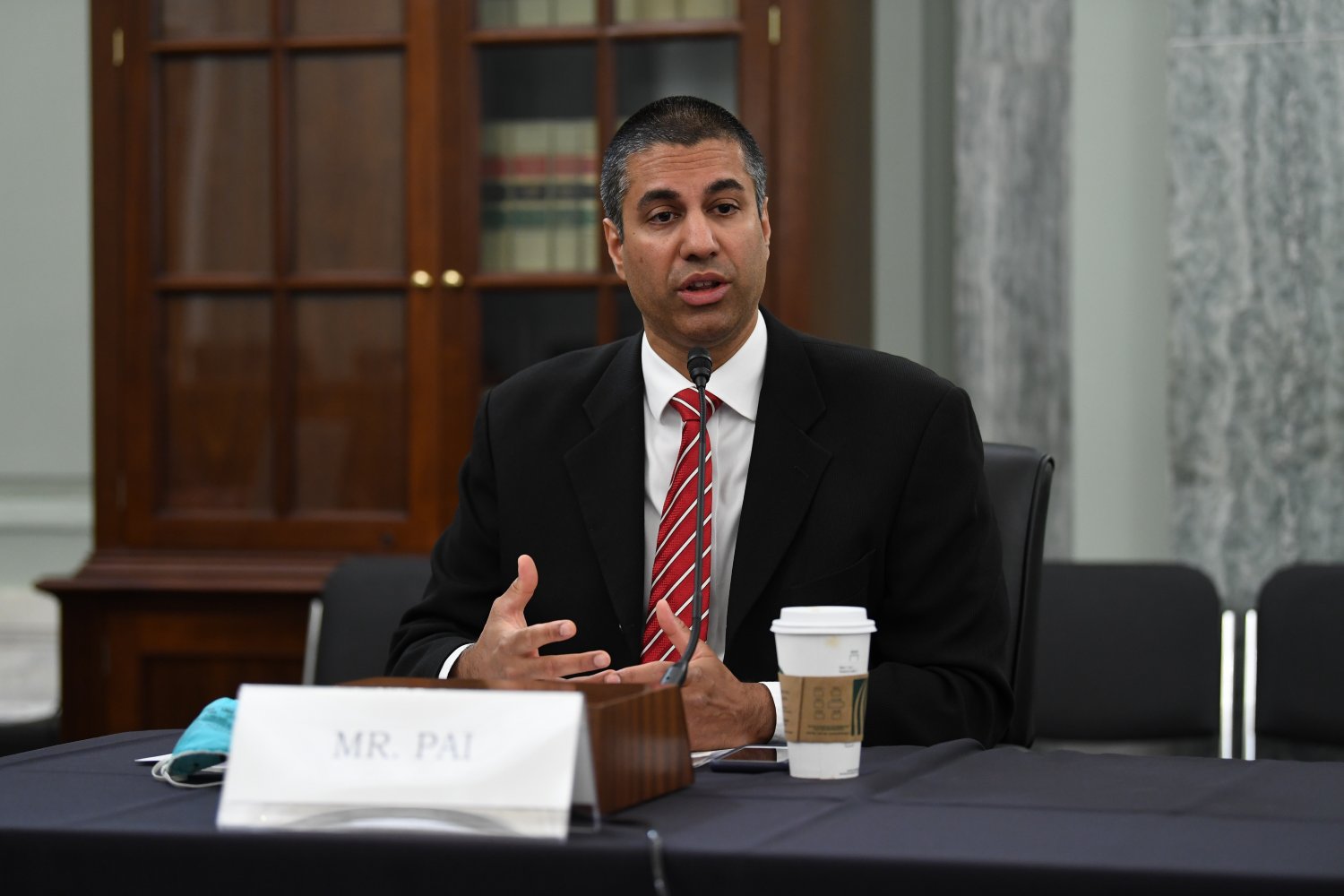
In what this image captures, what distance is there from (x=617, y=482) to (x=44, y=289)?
3.13 m

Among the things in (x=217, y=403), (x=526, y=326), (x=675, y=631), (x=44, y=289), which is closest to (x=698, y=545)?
(x=675, y=631)

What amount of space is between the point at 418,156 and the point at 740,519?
5.28 feet

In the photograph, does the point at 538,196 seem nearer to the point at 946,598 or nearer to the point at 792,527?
the point at 792,527

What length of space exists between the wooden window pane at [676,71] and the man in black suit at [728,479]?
108cm

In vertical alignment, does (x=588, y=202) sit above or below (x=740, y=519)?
above

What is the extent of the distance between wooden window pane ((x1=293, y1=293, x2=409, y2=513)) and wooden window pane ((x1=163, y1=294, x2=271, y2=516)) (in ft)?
0.27

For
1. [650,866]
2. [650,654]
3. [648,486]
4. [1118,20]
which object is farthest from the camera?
[1118,20]

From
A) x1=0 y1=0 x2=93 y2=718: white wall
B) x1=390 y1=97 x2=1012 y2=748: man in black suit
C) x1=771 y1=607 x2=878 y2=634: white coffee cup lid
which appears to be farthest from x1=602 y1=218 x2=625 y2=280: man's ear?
x1=0 y1=0 x2=93 y2=718: white wall

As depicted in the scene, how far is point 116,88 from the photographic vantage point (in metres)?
3.27

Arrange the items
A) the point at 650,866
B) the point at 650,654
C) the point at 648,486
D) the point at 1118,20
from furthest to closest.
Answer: the point at 1118,20
the point at 648,486
the point at 650,654
the point at 650,866

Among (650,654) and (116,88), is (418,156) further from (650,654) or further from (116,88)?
(650,654)

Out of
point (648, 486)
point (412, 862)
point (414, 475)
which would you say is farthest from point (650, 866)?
point (414, 475)

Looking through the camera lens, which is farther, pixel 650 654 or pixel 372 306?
pixel 372 306

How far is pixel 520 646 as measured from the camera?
1521mm
